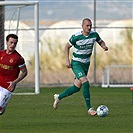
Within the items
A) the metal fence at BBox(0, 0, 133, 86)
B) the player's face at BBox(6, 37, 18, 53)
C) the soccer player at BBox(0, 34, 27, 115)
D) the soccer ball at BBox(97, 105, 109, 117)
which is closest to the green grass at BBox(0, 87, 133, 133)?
the soccer ball at BBox(97, 105, 109, 117)

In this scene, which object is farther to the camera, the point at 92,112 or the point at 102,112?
the point at 92,112

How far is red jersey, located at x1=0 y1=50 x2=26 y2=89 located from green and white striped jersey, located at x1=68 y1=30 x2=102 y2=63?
250cm

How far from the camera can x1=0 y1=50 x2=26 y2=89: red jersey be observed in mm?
12109

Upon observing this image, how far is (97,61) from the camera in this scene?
2823cm

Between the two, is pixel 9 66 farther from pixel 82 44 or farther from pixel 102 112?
pixel 82 44

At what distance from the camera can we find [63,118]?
44.3ft

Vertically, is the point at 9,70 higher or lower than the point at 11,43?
lower

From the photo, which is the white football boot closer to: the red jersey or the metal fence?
the red jersey

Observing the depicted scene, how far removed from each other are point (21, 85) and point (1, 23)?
9.19 feet

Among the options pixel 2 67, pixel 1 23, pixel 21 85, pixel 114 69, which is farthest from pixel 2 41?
pixel 2 67

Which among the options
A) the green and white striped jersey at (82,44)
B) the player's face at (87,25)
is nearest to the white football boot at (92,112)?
the green and white striped jersey at (82,44)

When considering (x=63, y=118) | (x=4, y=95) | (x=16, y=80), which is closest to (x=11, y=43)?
(x=16, y=80)

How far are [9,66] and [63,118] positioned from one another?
1902 mm

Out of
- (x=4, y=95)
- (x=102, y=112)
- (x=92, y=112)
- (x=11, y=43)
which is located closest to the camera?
(x=11, y=43)
